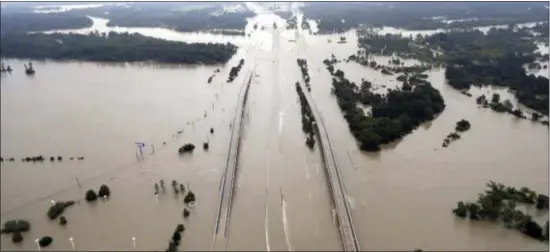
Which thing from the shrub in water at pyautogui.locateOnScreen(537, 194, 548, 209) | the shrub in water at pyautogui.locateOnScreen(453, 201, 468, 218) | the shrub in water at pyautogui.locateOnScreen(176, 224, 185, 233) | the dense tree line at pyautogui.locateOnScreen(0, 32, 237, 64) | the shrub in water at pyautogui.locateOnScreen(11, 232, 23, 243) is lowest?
the shrub in water at pyautogui.locateOnScreen(11, 232, 23, 243)

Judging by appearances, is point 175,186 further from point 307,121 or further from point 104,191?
point 307,121

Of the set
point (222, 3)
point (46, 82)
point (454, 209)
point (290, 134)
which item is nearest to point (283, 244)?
point (454, 209)

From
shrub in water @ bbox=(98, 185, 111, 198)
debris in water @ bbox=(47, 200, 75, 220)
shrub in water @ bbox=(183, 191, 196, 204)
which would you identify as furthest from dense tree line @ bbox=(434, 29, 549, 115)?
debris in water @ bbox=(47, 200, 75, 220)

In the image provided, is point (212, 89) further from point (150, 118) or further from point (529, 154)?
point (529, 154)

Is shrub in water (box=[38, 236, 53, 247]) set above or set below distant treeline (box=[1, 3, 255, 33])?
below

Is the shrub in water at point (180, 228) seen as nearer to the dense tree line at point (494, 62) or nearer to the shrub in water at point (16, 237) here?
the shrub in water at point (16, 237)

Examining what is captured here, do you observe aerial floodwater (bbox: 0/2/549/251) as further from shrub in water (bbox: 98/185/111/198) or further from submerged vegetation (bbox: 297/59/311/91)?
submerged vegetation (bbox: 297/59/311/91)

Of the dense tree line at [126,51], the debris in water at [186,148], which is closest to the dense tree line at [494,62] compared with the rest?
the debris in water at [186,148]
